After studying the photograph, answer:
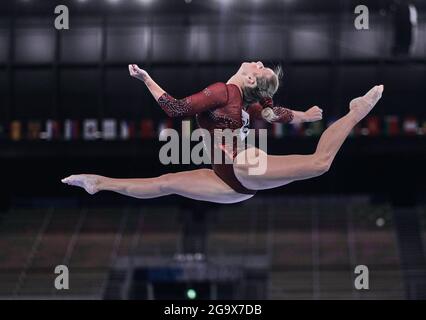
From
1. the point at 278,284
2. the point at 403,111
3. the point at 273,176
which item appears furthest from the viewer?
the point at 403,111

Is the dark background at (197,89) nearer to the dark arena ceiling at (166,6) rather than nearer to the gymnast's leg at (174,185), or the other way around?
the dark arena ceiling at (166,6)

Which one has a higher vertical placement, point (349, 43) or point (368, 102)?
point (349, 43)

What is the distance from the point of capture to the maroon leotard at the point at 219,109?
601 cm

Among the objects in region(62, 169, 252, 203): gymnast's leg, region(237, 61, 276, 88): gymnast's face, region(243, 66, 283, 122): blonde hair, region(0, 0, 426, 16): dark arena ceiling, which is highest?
region(0, 0, 426, 16): dark arena ceiling

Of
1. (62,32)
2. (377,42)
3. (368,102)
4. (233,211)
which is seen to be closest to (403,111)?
(377,42)

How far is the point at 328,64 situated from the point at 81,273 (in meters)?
7.13

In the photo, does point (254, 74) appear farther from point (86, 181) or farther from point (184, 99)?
point (86, 181)

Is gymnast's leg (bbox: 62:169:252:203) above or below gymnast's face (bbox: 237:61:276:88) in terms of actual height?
below

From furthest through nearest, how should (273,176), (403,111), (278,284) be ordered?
(403,111) < (278,284) < (273,176)

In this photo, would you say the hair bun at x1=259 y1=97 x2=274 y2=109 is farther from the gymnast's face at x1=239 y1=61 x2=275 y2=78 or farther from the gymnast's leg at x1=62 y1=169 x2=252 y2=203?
the gymnast's leg at x1=62 y1=169 x2=252 y2=203

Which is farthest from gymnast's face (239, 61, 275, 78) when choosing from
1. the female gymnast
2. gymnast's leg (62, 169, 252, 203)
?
gymnast's leg (62, 169, 252, 203)

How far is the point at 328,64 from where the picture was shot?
18.3 m

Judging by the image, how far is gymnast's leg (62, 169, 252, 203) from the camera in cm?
650

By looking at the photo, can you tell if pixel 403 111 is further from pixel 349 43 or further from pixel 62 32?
pixel 62 32
